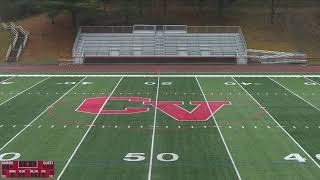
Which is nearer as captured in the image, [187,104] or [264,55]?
[187,104]

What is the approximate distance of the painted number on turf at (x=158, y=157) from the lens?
44.1 ft

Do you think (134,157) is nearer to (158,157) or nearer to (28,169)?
(158,157)

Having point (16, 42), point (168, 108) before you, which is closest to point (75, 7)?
point (16, 42)

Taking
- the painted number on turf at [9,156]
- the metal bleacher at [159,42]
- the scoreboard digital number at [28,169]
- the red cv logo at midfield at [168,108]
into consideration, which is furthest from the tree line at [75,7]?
the scoreboard digital number at [28,169]

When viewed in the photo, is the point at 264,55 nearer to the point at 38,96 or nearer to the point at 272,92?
the point at 272,92

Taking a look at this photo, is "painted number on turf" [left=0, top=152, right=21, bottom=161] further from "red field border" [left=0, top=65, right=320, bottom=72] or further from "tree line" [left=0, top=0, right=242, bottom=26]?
"tree line" [left=0, top=0, right=242, bottom=26]

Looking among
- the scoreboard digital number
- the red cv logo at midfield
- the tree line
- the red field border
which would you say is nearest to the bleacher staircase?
the tree line

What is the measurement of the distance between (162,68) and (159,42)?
5058mm

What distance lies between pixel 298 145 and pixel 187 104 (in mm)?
6546

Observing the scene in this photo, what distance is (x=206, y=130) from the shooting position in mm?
16422

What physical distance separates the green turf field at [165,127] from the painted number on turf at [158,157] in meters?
0.03

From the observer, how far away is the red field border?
1210 inches

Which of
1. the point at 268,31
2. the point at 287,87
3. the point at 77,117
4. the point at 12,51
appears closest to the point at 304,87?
the point at 287,87

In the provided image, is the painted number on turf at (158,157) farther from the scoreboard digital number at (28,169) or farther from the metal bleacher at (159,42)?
the metal bleacher at (159,42)
